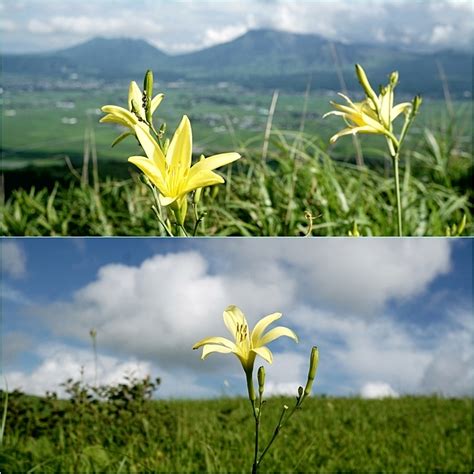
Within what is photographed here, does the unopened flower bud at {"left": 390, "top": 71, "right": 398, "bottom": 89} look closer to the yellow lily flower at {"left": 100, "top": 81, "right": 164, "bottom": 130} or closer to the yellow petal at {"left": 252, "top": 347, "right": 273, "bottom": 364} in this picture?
the yellow lily flower at {"left": 100, "top": 81, "right": 164, "bottom": 130}

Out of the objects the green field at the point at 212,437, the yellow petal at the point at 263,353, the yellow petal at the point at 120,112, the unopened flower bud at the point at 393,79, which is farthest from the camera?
the green field at the point at 212,437

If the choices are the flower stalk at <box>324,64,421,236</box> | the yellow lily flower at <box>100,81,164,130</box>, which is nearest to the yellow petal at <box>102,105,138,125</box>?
the yellow lily flower at <box>100,81,164,130</box>

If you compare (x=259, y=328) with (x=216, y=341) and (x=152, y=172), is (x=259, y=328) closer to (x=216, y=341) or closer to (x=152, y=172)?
(x=216, y=341)

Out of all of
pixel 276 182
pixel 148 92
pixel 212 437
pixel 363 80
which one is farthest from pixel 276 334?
pixel 276 182

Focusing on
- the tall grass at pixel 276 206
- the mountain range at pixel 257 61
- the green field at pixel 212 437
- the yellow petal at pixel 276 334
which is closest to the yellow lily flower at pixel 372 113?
the yellow petal at pixel 276 334

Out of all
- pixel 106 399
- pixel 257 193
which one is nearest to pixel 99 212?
pixel 257 193

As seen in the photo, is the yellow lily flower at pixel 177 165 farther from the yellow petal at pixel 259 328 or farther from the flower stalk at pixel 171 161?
the yellow petal at pixel 259 328
